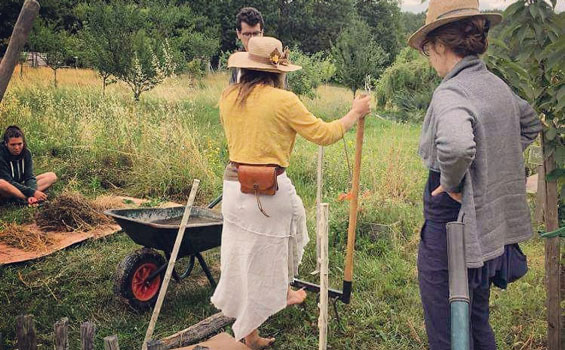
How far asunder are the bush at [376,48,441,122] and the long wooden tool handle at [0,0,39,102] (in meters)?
18.8

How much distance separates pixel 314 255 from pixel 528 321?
6.20ft

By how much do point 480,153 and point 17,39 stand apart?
2.41 m

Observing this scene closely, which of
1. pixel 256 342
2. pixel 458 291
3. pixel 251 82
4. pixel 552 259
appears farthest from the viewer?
pixel 256 342

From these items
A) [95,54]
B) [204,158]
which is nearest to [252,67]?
[204,158]

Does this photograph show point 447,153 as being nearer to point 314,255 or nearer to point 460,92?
point 460,92

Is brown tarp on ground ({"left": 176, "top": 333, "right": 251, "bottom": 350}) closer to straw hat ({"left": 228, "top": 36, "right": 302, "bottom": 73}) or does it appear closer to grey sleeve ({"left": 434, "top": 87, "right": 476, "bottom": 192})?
straw hat ({"left": 228, "top": 36, "right": 302, "bottom": 73})

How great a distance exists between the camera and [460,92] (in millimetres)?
2154

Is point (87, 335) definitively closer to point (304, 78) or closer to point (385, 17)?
point (304, 78)

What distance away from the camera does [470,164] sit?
83.2 inches

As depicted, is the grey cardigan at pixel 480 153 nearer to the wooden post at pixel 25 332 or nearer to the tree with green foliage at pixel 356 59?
the wooden post at pixel 25 332

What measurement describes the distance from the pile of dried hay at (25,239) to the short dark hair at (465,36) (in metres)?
4.49

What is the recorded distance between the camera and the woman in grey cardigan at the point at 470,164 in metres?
2.14

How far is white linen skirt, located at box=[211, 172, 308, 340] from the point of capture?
336 cm

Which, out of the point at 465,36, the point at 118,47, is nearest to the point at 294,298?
the point at 465,36
